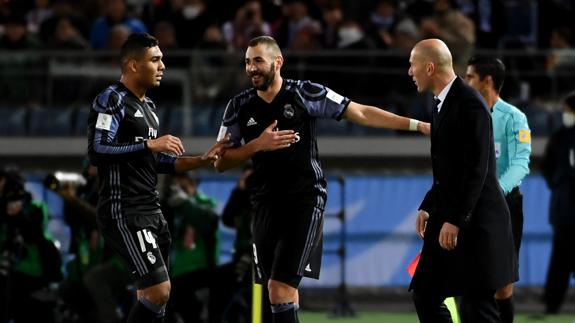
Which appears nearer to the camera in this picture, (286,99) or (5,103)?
(286,99)

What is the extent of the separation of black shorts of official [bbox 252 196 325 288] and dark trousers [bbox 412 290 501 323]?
114 cm

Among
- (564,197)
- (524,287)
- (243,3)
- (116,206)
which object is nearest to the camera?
(116,206)

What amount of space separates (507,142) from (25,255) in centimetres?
501

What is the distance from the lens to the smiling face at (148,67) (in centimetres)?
899

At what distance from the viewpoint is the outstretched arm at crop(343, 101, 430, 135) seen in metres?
9.09

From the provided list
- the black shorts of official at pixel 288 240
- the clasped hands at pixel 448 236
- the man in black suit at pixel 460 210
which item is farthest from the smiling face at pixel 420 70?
the black shorts of official at pixel 288 240

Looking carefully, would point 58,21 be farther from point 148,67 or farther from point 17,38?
point 148,67

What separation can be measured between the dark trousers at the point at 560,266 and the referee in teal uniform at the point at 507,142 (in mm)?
4159

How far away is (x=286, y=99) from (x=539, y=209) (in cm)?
707

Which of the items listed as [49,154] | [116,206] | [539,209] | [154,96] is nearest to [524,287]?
[539,209]

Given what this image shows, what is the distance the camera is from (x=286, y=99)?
9109 mm

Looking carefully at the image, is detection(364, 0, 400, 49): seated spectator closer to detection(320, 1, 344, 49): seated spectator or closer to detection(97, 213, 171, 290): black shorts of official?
detection(320, 1, 344, 49): seated spectator

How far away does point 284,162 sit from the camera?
9055 millimetres

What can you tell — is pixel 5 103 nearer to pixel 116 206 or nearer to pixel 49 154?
pixel 49 154
